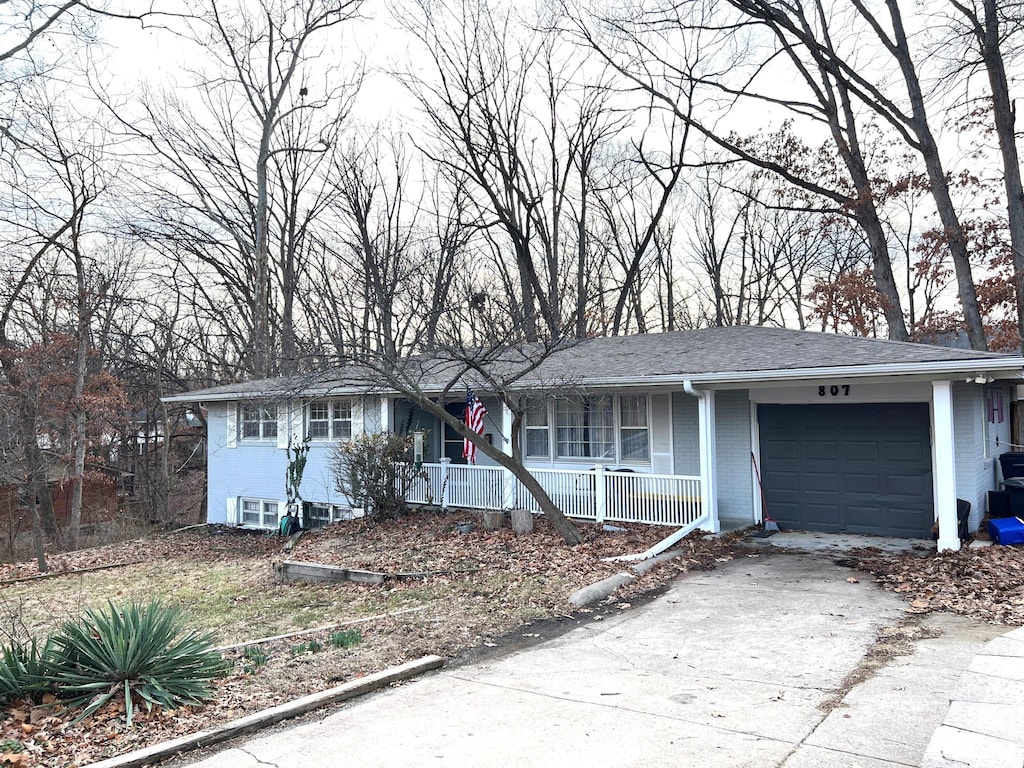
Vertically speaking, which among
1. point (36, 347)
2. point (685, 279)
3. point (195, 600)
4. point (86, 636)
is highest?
point (685, 279)

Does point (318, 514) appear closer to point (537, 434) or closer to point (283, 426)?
point (283, 426)

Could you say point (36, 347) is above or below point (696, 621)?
above

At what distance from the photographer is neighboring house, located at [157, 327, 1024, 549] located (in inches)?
417

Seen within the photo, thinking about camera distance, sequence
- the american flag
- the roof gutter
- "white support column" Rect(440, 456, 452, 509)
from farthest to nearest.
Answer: "white support column" Rect(440, 456, 452, 509)
the american flag
the roof gutter

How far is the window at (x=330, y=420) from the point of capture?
16703mm

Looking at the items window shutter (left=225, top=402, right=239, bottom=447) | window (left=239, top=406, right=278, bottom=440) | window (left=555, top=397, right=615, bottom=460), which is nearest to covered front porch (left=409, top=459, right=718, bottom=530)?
window (left=555, top=397, right=615, bottom=460)

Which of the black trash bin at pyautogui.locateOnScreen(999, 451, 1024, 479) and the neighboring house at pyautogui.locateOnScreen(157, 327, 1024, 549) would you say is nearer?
the neighboring house at pyautogui.locateOnScreen(157, 327, 1024, 549)

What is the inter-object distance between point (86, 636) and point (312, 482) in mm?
11694

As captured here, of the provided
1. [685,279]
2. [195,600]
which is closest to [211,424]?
[195,600]

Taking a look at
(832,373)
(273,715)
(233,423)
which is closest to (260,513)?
(233,423)

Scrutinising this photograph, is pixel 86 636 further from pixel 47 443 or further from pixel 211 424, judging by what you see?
pixel 47 443

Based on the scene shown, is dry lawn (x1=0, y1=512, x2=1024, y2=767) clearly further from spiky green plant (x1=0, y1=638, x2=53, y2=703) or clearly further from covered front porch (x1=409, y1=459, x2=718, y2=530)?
covered front porch (x1=409, y1=459, x2=718, y2=530)

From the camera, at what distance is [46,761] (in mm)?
4410

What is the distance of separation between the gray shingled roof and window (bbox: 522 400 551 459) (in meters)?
1.10
